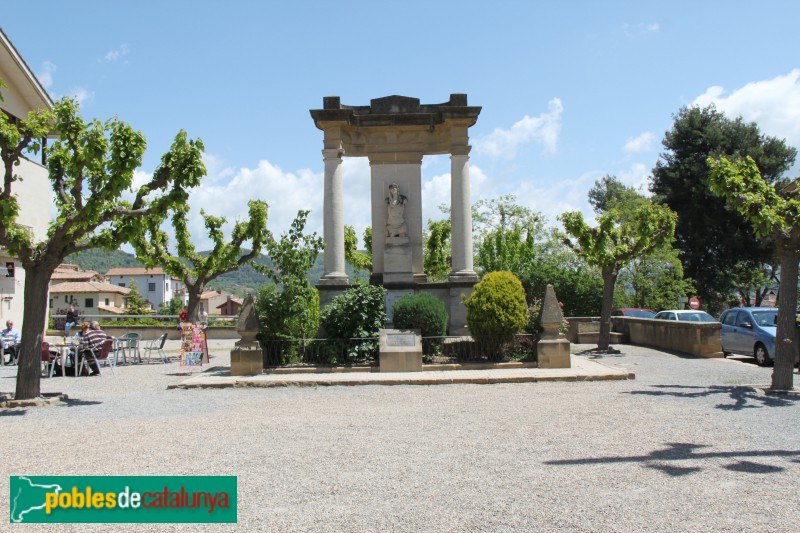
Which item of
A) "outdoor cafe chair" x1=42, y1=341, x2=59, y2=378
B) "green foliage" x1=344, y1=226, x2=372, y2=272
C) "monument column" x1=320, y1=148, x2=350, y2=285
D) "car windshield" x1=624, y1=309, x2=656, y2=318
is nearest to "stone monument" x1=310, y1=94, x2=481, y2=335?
"monument column" x1=320, y1=148, x2=350, y2=285

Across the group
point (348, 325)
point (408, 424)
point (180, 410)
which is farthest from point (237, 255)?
point (408, 424)

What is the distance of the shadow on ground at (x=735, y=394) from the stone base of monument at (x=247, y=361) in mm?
7219

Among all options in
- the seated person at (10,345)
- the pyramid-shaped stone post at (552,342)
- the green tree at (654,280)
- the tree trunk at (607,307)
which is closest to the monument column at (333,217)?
the pyramid-shaped stone post at (552,342)

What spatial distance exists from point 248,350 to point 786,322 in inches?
390

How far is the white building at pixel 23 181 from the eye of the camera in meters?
24.1

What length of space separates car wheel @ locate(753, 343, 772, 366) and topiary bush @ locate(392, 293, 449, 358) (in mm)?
7975

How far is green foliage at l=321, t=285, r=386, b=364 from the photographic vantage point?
45.9 feet

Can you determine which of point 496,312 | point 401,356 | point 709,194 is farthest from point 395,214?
point 709,194

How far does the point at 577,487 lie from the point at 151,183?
9077 millimetres

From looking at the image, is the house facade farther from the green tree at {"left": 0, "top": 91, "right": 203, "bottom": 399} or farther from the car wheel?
the car wheel

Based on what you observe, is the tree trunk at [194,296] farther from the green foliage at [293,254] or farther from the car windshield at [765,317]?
the car windshield at [765,317]

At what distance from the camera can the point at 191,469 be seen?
245 inches

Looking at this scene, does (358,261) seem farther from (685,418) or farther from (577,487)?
(577,487)

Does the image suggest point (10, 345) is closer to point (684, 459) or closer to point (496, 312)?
point (496, 312)
